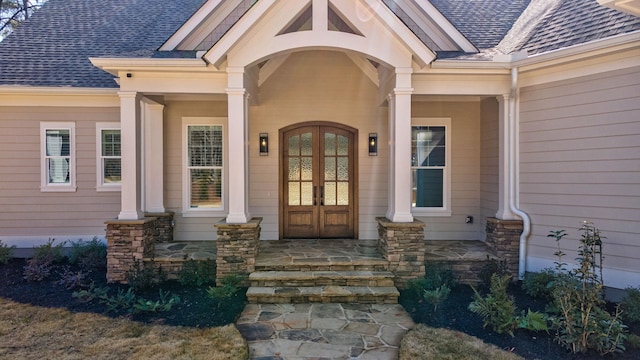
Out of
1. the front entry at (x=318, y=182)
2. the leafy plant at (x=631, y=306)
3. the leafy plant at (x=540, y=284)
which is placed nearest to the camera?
the leafy plant at (x=631, y=306)

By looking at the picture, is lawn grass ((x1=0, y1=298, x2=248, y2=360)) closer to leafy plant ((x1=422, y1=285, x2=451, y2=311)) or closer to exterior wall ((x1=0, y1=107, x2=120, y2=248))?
leafy plant ((x1=422, y1=285, x2=451, y2=311))

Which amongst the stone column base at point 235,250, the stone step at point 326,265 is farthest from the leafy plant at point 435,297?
the stone column base at point 235,250

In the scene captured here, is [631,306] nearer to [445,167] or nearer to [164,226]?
[445,167]

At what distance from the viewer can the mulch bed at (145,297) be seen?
490 centimetres

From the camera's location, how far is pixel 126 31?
31.8 ft

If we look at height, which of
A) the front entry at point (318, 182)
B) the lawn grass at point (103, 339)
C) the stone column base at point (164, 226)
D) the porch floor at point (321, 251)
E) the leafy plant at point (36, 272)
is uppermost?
the front entry at point (318, 182)

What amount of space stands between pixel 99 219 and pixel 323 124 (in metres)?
5.30

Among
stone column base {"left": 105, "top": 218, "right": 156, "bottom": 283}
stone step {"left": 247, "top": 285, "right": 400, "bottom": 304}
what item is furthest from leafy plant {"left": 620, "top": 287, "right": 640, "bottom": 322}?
stone column base {"left": 105, "top": 218, "right": 156, "bottom": 283}

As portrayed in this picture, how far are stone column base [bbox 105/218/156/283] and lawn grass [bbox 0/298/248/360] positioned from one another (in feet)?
4.20

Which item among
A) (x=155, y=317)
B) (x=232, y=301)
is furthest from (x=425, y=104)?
(x=155, y=317)

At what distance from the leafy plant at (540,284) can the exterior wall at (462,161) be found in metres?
2.23

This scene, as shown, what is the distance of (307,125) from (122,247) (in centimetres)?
417

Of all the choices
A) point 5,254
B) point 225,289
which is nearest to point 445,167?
point 225,289

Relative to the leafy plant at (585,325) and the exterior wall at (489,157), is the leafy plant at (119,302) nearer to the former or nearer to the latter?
the leafy plant at (585,325)
